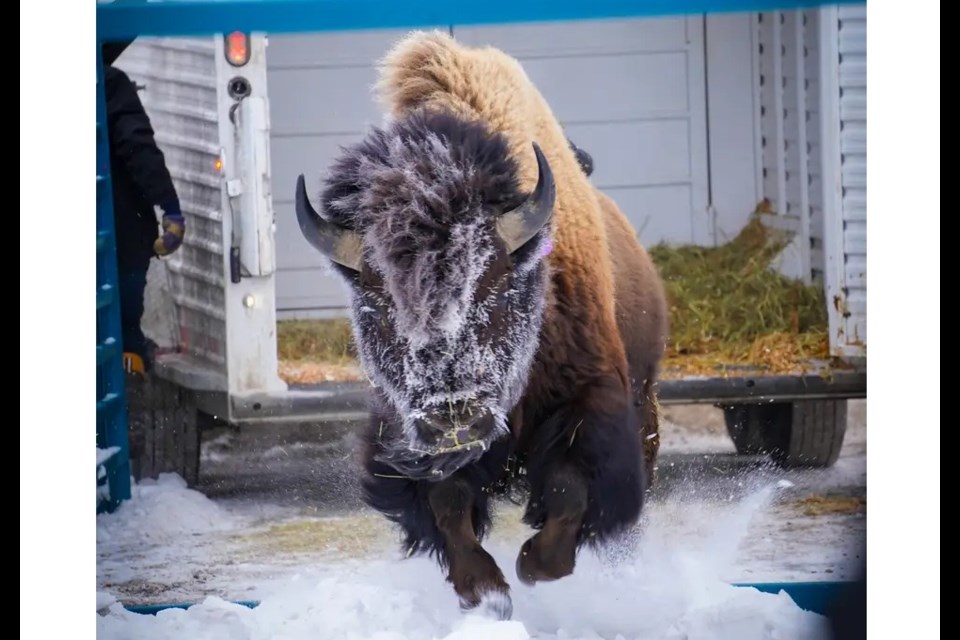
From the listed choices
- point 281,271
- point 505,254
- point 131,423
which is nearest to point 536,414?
point 505,254

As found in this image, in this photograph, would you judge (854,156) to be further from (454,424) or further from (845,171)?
(454,424)

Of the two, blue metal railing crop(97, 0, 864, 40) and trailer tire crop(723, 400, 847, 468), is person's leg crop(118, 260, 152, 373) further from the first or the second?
trailer tire crop(723, 400, 847, 468)

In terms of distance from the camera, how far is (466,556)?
13.0 ft

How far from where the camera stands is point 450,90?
4.01 metres

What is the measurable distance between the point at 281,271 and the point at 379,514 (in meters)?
0.78

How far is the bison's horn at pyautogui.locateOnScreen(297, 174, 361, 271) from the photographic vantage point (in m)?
3.71

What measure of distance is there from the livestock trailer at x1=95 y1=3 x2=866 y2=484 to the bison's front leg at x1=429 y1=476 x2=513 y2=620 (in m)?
0.39

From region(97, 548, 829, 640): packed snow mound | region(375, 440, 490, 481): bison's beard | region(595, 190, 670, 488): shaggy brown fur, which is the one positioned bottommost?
region(97, 548, 829, 640): packed snow mound

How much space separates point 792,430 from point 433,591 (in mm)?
1169

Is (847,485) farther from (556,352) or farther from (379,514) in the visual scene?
(379,514)

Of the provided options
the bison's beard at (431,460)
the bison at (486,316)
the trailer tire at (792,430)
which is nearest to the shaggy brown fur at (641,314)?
the bison at (486,316)

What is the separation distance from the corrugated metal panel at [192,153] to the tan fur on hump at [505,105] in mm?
526

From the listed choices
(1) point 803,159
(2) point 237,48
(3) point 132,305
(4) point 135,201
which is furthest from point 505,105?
(3) point 132,305

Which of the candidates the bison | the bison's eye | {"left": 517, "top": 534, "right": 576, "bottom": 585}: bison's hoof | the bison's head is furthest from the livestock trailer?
{"left": 517, "top": 534, "right": 576, "bottom": 585}: bison's hoof
